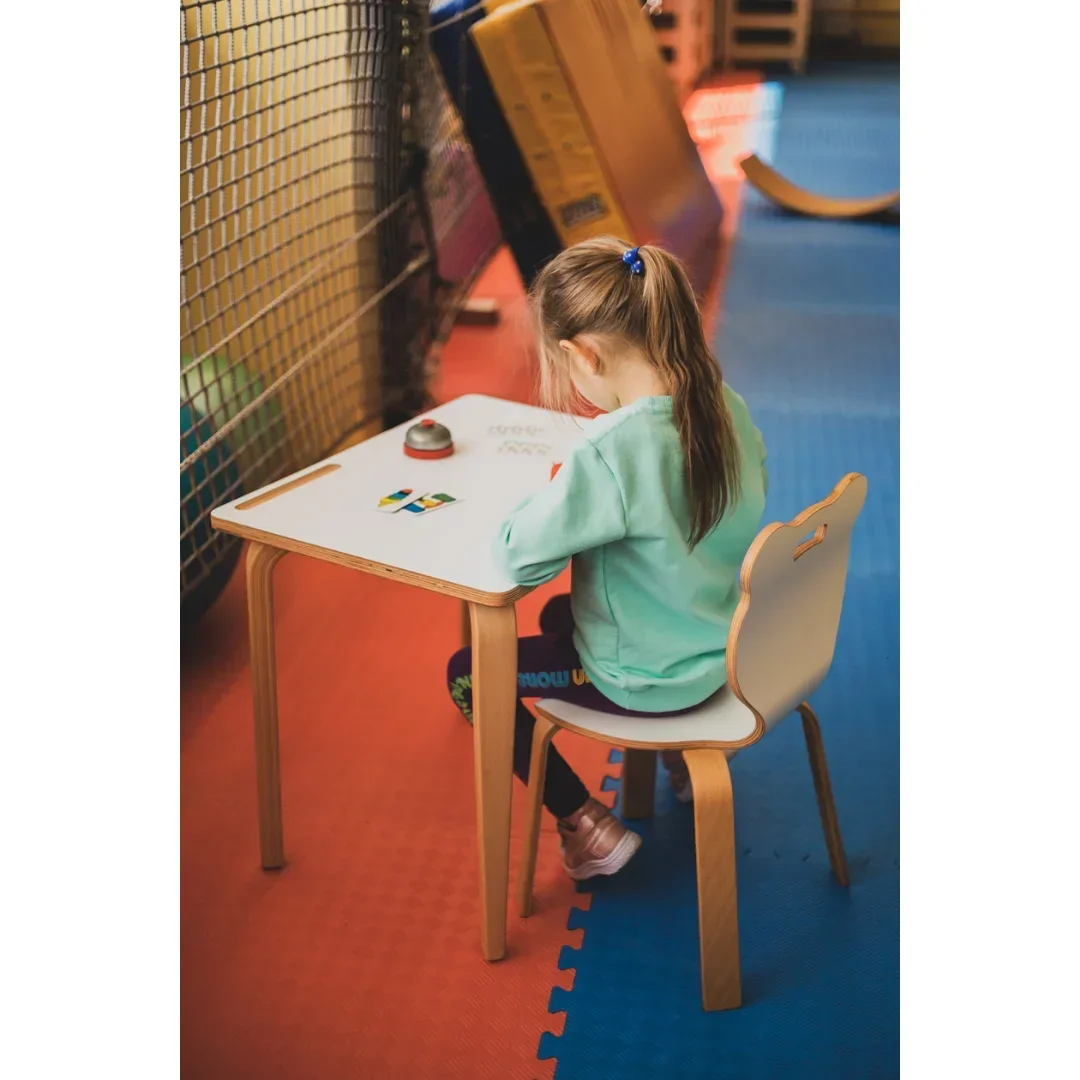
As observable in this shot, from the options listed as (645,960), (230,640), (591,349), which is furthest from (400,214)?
(645,960)

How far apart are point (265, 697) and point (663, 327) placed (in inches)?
30.1

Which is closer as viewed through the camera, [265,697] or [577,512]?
[577,512]

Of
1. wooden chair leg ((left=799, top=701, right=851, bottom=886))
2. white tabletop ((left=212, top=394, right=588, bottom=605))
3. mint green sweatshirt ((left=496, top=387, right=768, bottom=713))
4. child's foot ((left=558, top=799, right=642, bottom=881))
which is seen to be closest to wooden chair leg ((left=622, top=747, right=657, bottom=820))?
child's foot ((left=558, top=799, right=642, bottom=881))

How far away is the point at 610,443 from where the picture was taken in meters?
1.44

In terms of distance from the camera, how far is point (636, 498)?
4.73 feet

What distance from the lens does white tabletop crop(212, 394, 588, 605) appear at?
1.50 metres

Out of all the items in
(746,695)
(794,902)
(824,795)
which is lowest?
(794,902)

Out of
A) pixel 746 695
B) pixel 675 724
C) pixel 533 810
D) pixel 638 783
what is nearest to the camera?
pixel 746 695

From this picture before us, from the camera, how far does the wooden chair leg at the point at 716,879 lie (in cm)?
148

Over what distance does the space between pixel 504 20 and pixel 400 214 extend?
0.52 meters

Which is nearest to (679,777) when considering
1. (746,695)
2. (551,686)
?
(551,686)

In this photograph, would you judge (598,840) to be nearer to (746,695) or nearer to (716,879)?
(716,879)

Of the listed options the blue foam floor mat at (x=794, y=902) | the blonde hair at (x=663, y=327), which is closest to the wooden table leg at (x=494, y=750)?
the blue foam floor mat at (x=794, y=902)
